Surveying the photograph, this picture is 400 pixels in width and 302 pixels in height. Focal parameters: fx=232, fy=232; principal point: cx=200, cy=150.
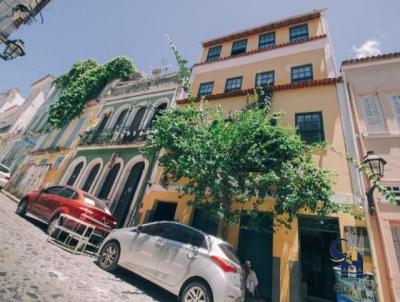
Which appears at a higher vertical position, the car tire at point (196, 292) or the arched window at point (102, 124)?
the arched window at point (102, 124)

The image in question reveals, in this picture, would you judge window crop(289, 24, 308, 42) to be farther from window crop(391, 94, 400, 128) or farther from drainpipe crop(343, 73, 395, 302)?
drainpipe crop(343, 73, 395, 302)

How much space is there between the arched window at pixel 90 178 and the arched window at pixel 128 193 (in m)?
2.97

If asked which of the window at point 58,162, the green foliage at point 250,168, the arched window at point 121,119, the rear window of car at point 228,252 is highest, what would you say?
the arched window at point 121,119

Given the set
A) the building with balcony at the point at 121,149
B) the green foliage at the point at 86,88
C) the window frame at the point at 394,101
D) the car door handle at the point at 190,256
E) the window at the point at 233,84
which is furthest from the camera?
the green foliage at the point at 86,88

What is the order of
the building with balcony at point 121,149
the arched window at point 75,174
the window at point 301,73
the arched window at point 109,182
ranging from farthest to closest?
the arched window at point 75,174 < the arched window at point 109,182 < the building with balcony at point 121,149 < the window at point 301,73

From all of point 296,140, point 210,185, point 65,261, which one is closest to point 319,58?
point 296,140

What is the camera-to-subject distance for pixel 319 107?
1027 centimetres

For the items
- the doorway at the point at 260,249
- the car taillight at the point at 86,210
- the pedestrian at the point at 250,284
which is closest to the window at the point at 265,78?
the doorway at the point at 260,249

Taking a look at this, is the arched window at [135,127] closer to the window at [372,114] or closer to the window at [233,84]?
the window at [233,84]

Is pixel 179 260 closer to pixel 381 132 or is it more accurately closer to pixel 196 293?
pixel 196 293

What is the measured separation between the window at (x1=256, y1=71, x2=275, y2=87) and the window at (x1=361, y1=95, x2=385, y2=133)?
14.7 ft

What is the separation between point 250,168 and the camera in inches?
303

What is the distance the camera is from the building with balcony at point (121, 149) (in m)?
12.9

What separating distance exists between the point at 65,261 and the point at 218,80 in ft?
40.1
